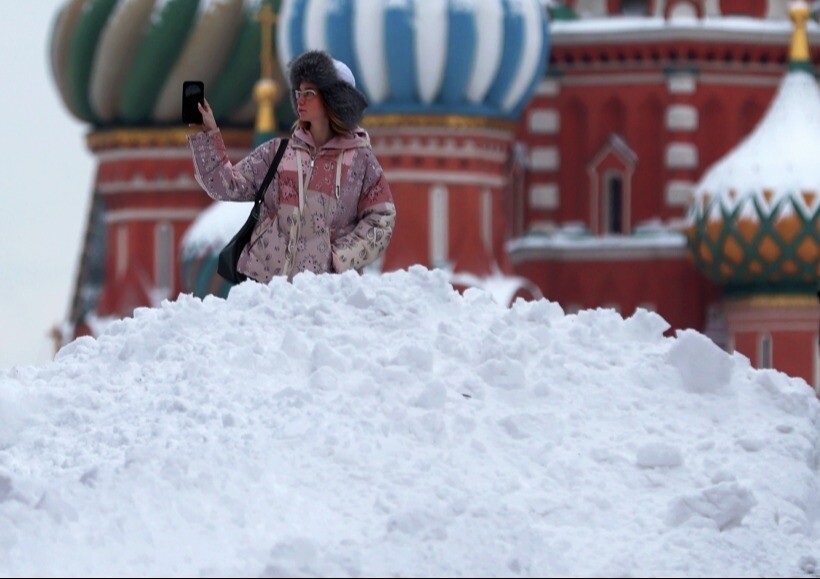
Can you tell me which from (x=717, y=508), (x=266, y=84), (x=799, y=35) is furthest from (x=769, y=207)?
(x=717, y=508)

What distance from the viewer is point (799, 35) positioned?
25.5 metres

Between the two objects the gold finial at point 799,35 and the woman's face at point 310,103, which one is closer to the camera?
the woman's face at point 310,103

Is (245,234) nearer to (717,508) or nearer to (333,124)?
(333,124)

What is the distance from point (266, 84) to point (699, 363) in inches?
722

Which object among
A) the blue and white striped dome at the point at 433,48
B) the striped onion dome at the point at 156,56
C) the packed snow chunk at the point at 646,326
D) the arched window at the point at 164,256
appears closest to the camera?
the packed snow chunk at the point at 646,326

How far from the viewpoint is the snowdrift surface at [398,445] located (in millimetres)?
6973

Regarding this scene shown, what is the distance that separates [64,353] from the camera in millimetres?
8500

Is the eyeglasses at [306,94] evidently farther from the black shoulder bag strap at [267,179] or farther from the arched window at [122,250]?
the arched window at [122,250]

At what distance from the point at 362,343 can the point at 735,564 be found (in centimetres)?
137

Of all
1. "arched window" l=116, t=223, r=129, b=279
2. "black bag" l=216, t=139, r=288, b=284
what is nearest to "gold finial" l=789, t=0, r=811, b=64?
"arched window" l=116, t=223, r=129, b=279

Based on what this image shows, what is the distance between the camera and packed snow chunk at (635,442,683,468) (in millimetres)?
7645

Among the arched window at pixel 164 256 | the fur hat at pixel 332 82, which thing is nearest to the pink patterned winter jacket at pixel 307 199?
the fur hat at pixel 332 82

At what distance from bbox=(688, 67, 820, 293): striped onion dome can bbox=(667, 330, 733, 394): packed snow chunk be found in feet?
53.9

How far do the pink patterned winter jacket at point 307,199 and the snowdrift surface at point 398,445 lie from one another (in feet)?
0.96
